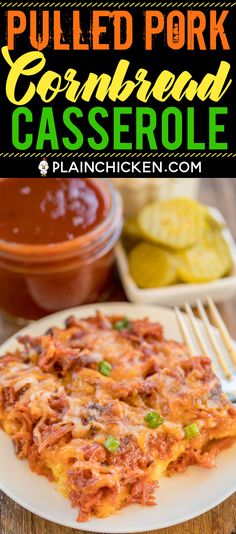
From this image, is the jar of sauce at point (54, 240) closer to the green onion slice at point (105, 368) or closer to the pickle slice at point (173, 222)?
the pickle slice at point (173, 222)

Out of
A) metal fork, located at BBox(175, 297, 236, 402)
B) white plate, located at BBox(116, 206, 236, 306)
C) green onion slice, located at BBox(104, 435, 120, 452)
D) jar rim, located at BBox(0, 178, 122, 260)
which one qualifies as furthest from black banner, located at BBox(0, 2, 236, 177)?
green onion slice, located at BBox(104, 435, 120, 452)

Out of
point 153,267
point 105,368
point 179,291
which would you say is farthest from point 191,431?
point 153,267

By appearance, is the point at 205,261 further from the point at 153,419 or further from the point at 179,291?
the point at 153,419

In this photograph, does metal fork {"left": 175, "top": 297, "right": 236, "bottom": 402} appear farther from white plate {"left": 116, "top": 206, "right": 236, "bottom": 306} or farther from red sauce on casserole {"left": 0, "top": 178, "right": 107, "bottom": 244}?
red sauce on casserole {"left": 0, "top": 178, "right": 107, "bottom": 244}

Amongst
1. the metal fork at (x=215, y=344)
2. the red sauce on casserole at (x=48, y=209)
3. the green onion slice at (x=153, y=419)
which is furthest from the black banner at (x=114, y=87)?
the green onion slice at (x=153, y=419)

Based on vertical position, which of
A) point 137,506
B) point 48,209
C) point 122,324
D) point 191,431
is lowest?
point 137,506

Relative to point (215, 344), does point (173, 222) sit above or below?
above
